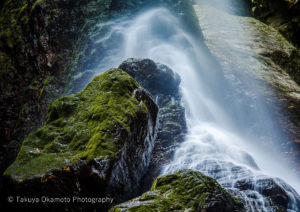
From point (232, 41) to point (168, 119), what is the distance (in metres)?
7.13

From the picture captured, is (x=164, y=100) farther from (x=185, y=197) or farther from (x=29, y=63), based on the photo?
(x=29, y=63)

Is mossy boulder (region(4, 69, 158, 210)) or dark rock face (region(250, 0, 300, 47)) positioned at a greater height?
dark rock face (region(250, 0, 300, 47))

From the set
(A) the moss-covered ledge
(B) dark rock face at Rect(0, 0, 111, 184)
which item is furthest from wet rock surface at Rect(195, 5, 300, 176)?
(B) dark rock face at Rect(0, 0, 111, 184)

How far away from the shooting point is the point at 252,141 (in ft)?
25.1

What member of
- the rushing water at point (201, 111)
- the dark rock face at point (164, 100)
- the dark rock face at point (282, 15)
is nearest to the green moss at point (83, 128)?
the dark rock face at point (164, 100)

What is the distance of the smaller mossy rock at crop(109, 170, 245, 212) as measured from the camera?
2.55 m

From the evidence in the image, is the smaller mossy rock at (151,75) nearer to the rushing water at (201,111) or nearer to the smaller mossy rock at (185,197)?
the rushing water at (201,111)

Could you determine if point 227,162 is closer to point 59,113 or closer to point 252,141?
point 252,141

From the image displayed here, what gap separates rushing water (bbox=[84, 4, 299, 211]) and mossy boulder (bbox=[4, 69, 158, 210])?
55.2 inches

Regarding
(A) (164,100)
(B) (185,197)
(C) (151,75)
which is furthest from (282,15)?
(B) (185,197)

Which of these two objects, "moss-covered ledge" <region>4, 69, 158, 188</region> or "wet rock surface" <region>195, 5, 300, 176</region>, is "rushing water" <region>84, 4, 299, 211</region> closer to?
"wet rock surface" <region>195, 5, 300, 176</region>

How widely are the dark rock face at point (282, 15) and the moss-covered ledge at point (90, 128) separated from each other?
10421mm

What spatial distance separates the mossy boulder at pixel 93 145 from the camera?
Answer: 301 cm

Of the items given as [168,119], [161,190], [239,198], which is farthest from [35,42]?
[239,198]
